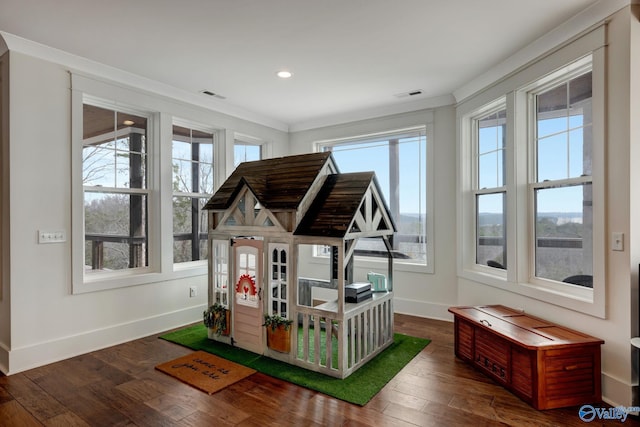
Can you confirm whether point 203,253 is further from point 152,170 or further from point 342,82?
point 342,82

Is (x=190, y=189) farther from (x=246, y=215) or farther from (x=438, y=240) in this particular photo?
(x=438, y=240)

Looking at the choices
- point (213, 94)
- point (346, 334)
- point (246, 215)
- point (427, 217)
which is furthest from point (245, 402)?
point (213, 94)

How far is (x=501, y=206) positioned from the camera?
12.3ft

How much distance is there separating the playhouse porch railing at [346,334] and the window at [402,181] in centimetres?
146

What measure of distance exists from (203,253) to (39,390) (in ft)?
7.27

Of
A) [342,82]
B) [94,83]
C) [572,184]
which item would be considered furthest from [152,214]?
[572,184]

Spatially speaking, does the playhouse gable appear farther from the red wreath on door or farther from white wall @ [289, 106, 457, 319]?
white wall @ [289, 106, 457, 319]

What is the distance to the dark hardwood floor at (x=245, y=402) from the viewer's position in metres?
2.27

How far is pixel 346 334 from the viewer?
2828 millimetres

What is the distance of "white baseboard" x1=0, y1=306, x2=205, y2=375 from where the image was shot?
116 inches

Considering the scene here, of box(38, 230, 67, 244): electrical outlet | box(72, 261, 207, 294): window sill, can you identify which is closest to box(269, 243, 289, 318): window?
box(72, 261, 207, 294): window sill

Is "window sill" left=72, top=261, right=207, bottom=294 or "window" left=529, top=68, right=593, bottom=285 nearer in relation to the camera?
"window" left=529, top=68, right=593, bottom=285

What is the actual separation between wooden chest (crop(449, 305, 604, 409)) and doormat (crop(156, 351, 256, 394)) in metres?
2.03

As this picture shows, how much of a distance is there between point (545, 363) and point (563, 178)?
5.13 feet
